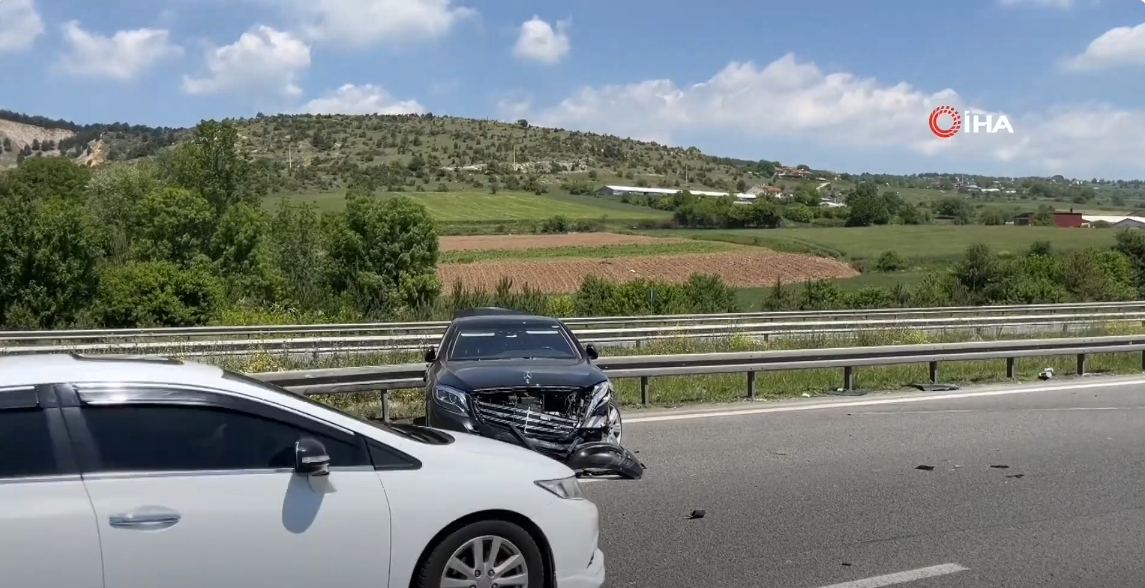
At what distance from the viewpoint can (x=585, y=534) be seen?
4.87m

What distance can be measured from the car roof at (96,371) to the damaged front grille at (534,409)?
3.86 metres

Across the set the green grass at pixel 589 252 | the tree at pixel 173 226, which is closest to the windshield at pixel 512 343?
the tree at pixel 173 226

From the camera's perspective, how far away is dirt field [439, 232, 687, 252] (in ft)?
268

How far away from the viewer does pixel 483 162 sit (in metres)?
158

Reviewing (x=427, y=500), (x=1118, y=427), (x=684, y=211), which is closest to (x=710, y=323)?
(x=1118, y=427)

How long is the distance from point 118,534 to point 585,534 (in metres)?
2.08

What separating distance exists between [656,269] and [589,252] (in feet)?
31.0

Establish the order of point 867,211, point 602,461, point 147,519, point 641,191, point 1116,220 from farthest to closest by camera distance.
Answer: point 641,191
point 867,211
point 1116,220
point 602,461
point 147,519

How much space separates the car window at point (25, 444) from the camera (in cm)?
392

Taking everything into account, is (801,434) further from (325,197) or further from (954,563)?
(325,197)

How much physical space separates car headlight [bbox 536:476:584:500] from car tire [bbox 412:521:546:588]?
0.78 feet

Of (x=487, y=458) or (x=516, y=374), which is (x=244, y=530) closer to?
(x=487, y=458)

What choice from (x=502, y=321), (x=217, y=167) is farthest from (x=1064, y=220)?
(x=502, y=321)

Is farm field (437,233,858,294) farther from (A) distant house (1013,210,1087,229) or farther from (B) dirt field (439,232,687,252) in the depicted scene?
(A) distant house (1013,210,1087,229)
